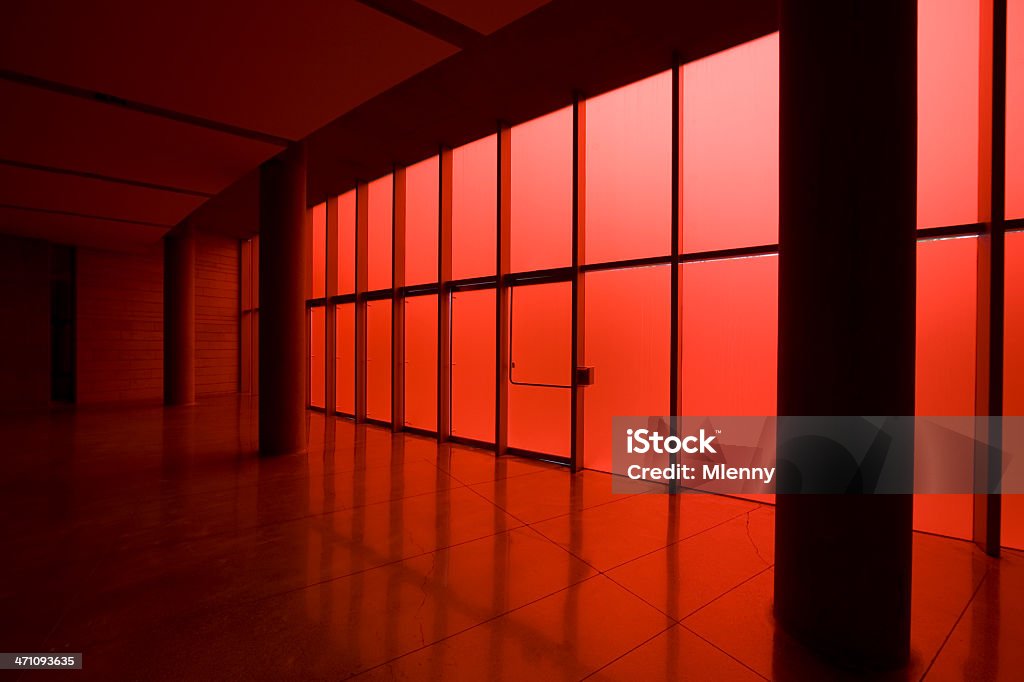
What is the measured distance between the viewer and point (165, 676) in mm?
2275

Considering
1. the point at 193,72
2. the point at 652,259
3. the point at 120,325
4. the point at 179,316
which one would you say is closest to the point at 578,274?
the point at 652,259

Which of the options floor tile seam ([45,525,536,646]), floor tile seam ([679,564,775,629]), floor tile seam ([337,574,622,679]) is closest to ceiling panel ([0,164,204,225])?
floor tile seam ([45,525,536,646])

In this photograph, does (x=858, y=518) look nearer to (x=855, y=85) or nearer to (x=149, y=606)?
(x=855, y=85)

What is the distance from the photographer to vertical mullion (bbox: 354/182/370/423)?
9797 millimetres

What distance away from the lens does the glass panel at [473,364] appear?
24.7 ft

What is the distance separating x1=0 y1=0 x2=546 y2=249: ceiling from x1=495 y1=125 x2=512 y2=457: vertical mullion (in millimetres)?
2466

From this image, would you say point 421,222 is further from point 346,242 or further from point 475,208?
point 346,242

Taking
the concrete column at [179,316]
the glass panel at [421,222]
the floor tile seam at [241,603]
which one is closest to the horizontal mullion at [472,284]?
the glass panel at [421,222]

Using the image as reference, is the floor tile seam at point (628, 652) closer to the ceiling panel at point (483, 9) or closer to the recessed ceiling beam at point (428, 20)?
the ceiling panel at point (483, 9)

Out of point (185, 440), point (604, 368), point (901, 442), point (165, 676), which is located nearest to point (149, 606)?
point (165, 676)

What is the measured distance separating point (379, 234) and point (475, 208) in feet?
9.33

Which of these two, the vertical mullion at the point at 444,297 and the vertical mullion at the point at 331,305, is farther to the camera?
the vertical mullion at the point at 331,305

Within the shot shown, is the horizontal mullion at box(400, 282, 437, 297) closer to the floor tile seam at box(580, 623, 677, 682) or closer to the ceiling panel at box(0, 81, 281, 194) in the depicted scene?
the ceiling panel at box(0, 81, 281, 194)

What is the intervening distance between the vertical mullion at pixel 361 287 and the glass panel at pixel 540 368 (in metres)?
3.99
